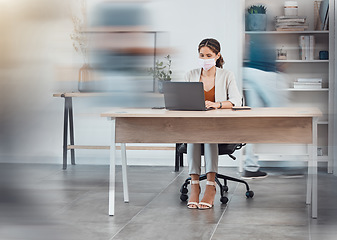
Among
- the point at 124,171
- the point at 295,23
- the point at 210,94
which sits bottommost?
the point at 124,171

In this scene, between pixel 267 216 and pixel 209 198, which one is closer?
pixel 267 216

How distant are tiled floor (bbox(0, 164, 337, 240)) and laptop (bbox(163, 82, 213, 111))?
343 mm

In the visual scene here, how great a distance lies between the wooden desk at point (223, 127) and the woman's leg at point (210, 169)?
25 centimetres

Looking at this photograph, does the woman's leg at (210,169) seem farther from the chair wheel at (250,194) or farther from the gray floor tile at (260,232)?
the gray floor tile at (260,232)

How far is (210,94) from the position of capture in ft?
6.24

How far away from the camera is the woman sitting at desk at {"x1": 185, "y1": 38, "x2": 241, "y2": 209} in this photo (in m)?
1.83

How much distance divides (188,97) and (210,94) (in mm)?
220

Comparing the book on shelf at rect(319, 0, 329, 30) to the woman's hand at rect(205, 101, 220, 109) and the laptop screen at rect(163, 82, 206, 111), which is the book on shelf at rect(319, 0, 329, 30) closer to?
the woman's hand at rect(205, 101, 220, 109)

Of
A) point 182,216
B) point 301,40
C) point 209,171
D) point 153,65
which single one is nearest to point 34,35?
point 153,65

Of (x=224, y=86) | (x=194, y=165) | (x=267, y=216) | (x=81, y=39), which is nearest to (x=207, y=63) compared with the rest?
(x=224, y=86)

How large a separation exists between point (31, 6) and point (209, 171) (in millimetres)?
1551

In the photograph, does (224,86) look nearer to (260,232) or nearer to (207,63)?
(207,63)

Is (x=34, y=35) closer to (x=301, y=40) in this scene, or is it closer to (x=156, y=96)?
(x=156, y=96)

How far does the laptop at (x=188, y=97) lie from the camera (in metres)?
1.65
